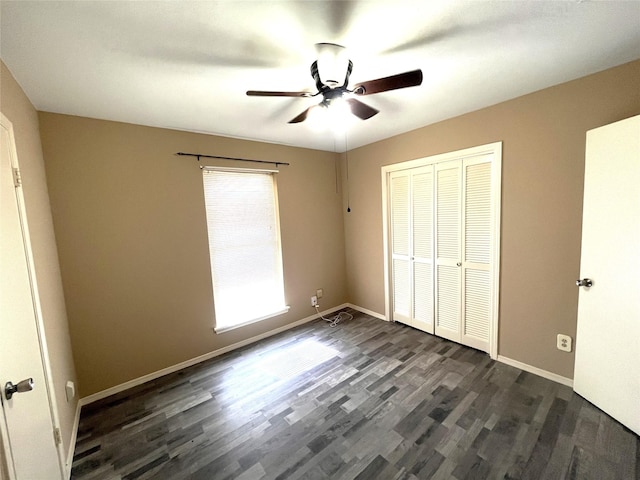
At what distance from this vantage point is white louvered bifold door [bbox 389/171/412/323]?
314 centimetres

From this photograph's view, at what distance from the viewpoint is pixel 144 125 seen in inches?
93.5

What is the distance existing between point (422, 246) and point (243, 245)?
209 centimetres

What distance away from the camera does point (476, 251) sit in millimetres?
2566

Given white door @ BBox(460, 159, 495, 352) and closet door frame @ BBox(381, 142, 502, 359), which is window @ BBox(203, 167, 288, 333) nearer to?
closet door frame @ BBox(381, 142, 502, 359)

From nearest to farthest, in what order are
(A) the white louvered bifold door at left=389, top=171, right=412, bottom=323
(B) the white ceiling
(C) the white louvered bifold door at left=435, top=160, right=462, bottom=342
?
1. (B) the white ceiling
2. (C) the white louvered bifold door at left=435, top=160, right=462, bottom=342
3. (A) the white louvered bifold door at left=389, top=171, right=412, bottom=323

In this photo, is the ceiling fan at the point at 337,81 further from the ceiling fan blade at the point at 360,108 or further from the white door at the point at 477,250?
the white door at the point at 477,250

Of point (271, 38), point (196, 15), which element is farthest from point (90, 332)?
point (271, 38)

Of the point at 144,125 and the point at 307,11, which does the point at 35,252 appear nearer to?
the point at 144,125

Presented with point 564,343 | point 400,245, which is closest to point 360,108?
point 400,245

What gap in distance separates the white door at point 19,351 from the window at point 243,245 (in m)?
1.49

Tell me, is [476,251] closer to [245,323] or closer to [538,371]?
[538,371]

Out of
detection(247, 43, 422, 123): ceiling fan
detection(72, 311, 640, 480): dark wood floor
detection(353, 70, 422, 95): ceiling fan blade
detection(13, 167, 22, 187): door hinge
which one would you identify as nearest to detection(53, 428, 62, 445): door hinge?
detection(72, 311, 640, 480): dark wood floor

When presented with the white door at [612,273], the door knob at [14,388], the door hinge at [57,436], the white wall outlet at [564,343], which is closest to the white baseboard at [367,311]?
the white wall outlet at [564,343]

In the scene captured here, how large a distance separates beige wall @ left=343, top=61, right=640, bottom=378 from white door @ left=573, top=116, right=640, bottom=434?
14cm
